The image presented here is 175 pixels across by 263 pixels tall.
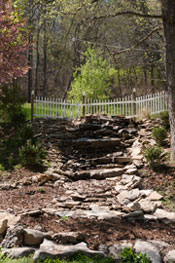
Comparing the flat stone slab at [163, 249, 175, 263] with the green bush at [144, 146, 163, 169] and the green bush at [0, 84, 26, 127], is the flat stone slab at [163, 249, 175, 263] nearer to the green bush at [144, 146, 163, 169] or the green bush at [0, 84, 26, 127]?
the green bush at [144, 146, 163, 169]

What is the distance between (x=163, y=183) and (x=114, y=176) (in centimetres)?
166

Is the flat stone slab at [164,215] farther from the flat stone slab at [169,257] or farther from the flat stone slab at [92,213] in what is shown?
the flat stone slab at [169,257]

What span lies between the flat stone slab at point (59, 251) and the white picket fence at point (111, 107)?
8258mm

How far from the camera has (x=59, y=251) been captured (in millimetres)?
3084

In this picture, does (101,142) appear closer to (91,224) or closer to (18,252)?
(91,224)

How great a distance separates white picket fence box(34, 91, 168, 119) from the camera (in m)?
10.7

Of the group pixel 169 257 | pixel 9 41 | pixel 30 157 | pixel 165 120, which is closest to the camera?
pixel 169 257

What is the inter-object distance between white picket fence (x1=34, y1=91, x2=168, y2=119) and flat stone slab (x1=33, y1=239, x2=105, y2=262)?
826cm

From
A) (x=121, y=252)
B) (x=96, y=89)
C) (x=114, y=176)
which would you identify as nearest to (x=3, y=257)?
(x=121, y=252)

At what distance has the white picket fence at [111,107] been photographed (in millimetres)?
10742

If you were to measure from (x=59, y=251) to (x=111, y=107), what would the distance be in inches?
384

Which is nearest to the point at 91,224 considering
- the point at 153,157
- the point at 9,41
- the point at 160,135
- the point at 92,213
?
the point at 92,213

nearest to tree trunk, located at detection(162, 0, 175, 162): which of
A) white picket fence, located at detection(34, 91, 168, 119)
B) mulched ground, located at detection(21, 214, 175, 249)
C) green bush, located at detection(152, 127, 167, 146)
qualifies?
green bush, located at detection(152, 127, 167, 146)

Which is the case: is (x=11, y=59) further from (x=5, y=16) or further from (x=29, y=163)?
(x=29, y=163)
